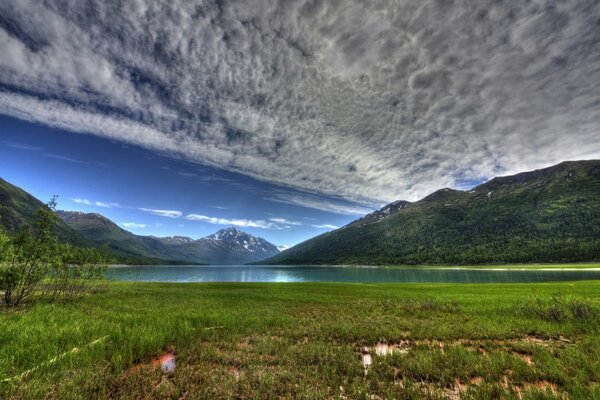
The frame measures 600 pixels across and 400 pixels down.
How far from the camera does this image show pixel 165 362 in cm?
A: 920

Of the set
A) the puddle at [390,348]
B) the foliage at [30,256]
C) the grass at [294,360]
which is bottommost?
the puddle at [390,348]

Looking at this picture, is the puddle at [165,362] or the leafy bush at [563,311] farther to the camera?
the leafy bush at [563,311]

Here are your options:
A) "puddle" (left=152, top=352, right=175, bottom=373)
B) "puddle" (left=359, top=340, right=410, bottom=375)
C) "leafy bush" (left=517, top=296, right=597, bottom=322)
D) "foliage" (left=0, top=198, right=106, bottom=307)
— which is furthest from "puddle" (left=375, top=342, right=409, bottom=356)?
"foliage" (left=0, top=198, right=106, bottom=307)

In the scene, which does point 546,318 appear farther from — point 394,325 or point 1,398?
point 1,398

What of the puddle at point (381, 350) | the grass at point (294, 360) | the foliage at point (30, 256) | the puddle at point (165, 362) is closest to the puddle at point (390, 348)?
the puddle at point (381, 350)

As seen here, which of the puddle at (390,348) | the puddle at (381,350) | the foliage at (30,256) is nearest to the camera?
the puddle at (381,350)

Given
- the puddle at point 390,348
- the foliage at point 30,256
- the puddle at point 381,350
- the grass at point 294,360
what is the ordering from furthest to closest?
the foliage at point 30,256
the puddle at point 390,348
the puddle at point 381,350
the grass at point 294,360

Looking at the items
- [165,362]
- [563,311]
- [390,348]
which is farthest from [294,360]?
[563,311]

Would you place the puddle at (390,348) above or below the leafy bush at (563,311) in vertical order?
below

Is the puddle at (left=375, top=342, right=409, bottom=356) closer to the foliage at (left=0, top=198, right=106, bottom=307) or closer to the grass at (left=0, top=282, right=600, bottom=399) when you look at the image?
the grass at (left=0, top=282, right=600, bottom=399)

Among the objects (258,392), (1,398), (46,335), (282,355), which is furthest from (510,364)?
(46,335)

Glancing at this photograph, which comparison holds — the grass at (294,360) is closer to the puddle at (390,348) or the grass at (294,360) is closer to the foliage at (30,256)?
the puddle at (390,348)

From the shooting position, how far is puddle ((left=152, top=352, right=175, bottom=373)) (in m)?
8.52

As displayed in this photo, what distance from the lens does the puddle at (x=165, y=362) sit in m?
8.52
